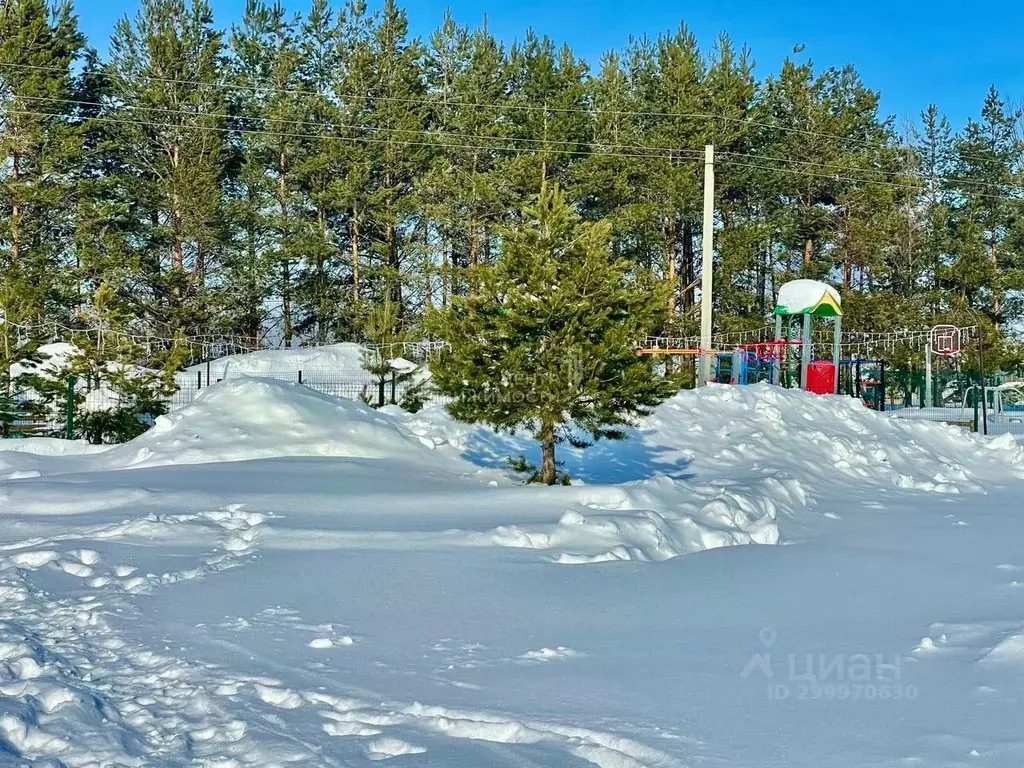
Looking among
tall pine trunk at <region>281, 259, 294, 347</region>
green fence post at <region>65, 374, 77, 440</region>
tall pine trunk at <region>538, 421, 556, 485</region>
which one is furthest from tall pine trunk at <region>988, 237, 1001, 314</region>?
green fence post at <region>65, 374, 77, 440</region>

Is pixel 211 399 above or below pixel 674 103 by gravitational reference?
below

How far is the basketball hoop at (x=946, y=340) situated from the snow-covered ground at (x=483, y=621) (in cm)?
2011

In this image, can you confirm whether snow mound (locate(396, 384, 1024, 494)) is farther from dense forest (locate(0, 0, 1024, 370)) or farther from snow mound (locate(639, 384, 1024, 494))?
dense forest (locate(0, 0, 1024, 370))

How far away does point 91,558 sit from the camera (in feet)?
22.3

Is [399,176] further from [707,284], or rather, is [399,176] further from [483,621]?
[483,621]

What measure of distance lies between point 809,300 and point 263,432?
1688 cm

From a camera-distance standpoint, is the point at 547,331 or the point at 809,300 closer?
the point at 547,331

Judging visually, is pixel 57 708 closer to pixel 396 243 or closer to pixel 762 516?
pixel 762 516

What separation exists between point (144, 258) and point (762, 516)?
29.1 meters

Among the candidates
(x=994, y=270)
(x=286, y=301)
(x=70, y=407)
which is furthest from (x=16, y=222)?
(x=994, y=270)

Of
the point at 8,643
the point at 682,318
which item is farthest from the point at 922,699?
the point at 682,318

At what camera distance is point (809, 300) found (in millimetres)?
25938

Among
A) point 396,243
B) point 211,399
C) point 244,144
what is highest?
point 244,144

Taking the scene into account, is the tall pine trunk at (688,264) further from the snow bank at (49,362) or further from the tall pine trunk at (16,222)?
the tall pine trunk at (16,222)
